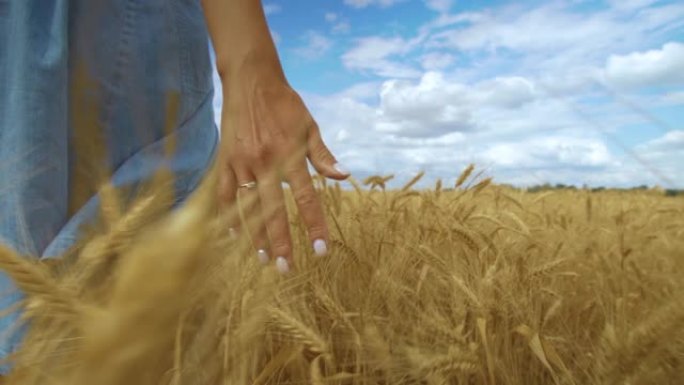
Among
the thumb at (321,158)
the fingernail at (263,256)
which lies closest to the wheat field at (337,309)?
the fingernail at (263,256)

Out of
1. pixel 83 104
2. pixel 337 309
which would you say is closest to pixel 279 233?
pixel 337 309

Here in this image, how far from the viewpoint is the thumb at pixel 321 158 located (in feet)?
2.98

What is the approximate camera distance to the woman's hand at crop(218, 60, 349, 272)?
91 cm

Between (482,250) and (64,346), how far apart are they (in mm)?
765

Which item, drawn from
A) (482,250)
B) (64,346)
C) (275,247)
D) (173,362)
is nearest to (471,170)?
(482,250)

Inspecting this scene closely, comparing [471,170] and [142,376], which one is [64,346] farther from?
[471,170]

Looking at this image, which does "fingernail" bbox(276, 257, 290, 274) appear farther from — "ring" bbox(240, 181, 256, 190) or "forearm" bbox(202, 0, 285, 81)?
"forearm" bbox(202, 0, 285, 81)

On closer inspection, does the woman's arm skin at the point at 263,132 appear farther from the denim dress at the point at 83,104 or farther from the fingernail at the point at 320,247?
the denim dress at the point at 83,104

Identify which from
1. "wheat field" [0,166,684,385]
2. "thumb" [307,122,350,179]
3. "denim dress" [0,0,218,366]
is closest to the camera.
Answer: "wheat field" [0,166,684,385]

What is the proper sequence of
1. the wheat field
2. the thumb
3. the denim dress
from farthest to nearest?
1. the denim dress
2. the thumb
3. the wheat field

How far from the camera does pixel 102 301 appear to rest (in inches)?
25.8

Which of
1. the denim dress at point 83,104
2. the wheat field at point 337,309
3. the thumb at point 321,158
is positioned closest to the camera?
the wheat field at point 337,309

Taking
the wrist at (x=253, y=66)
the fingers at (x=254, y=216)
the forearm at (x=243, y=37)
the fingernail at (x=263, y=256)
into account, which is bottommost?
the fingernail at (x=263, y=256)

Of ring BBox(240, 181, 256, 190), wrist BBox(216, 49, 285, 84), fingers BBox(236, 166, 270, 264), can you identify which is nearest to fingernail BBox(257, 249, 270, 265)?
fingers BBox(236, 166, 270, 264)
